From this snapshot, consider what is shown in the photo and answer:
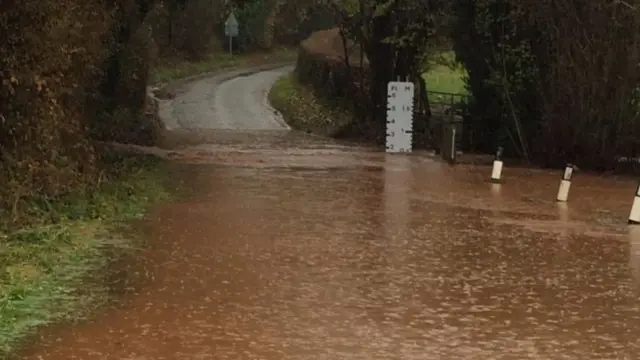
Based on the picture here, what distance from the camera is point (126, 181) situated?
1781 cm

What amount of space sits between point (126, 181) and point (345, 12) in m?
15.2

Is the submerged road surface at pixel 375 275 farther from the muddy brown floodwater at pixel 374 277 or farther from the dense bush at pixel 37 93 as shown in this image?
the dense bush at pixel 37 93

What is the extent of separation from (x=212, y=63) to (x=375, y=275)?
1848 inches

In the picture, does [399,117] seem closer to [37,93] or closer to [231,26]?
[37,93]

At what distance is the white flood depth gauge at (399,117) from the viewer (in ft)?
91.5

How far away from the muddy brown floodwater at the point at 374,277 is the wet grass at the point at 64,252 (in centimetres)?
34

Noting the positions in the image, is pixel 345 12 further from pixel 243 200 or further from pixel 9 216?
pixel 9 216

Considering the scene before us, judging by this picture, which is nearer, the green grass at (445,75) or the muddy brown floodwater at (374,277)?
the muddy brown floodwater at (374,277)

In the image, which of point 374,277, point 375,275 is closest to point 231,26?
point 375,275

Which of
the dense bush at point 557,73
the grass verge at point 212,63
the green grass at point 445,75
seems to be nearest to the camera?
the dense bush at point 557,73

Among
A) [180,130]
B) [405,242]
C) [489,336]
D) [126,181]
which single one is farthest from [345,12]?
[489,336]

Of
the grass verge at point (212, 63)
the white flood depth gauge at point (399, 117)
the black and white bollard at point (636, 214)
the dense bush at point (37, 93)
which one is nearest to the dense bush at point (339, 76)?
the white flood depth gauge at point (399, 117)

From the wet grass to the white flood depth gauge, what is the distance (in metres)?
10.9

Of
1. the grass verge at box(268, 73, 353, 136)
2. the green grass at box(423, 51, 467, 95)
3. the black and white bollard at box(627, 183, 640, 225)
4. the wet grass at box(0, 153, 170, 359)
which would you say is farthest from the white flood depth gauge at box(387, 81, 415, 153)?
the black and white bollard at box(627, 183, 640, 225)
